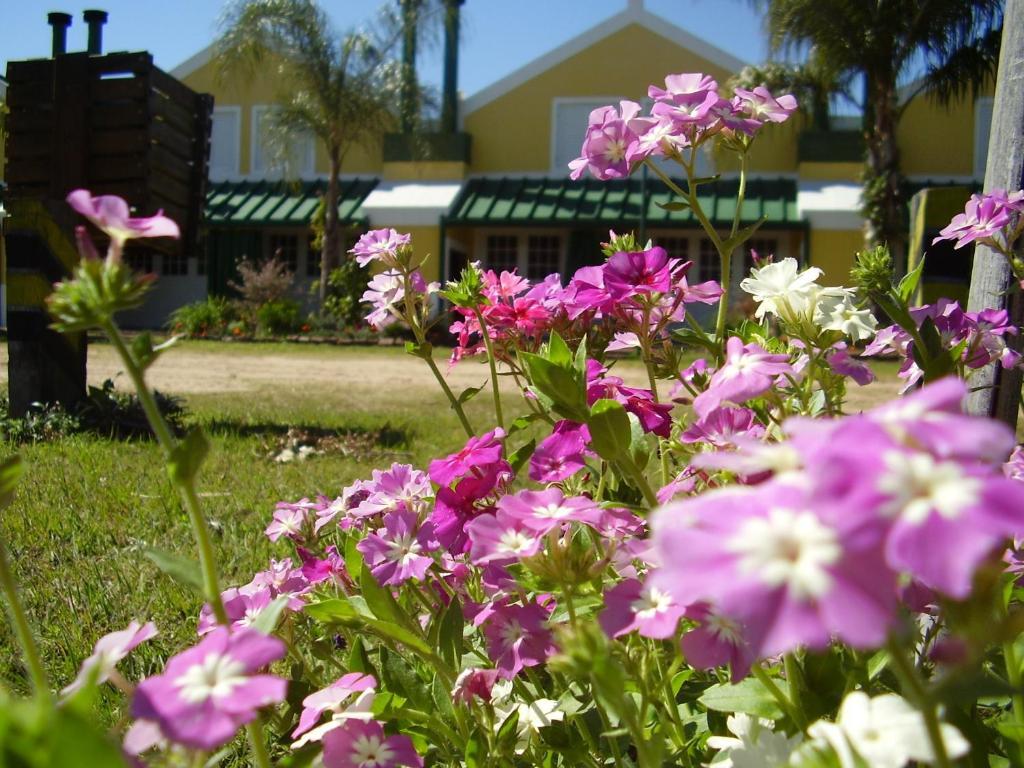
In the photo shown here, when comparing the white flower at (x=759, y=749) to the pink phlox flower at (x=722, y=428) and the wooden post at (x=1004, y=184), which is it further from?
the wooden post at (x=1004, y=184)

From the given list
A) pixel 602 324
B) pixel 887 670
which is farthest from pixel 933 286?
pixel 887 670

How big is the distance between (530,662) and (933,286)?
2241 mm

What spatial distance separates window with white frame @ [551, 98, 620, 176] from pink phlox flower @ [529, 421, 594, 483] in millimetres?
19693

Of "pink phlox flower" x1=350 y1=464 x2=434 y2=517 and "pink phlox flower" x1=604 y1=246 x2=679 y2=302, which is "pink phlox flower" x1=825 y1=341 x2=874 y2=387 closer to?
"pink phlox flower" x1=604 y1=246 x2=679 y2=302

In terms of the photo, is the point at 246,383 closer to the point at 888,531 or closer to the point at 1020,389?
the point at 1020,389

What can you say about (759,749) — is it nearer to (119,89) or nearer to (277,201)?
(119,89)

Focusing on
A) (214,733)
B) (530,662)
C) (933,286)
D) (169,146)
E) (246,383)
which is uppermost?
(169,146)

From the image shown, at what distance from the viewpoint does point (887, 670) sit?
1089 mm

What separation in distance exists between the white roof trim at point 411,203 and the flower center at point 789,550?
1894 cm

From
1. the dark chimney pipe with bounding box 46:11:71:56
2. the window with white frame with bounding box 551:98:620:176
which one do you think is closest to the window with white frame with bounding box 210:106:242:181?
the window with white frame with bounding box 551:98:620:176

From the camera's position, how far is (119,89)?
5453mm

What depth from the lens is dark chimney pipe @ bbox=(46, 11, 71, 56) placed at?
7584mm

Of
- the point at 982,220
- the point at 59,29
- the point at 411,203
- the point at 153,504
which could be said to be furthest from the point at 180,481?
the point at 411,203

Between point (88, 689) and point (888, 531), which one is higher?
point (888, 531)
